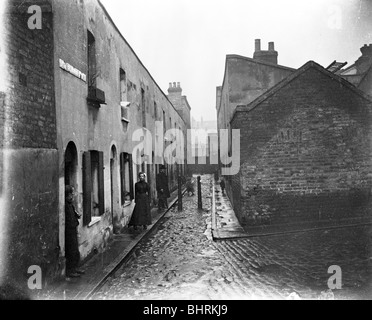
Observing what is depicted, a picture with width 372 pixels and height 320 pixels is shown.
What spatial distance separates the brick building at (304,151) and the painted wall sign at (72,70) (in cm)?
491

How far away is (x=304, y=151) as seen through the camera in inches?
397

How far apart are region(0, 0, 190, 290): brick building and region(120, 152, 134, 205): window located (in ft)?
0.12

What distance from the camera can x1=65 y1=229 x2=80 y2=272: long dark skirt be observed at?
19.4ft

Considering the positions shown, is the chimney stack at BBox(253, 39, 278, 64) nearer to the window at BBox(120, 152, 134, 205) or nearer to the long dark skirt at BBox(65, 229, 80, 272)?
the window at BBox(120, 152, 134, 205)

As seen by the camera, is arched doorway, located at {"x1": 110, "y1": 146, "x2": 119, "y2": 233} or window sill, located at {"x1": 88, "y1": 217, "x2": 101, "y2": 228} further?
arched doorway, located at {"x1": 110, "y1": 146, "x2": 119, "y2": 233}

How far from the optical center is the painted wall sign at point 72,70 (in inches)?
236

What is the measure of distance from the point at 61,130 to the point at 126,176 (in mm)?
5500

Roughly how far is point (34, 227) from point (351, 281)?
5.29m

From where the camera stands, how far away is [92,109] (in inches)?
305

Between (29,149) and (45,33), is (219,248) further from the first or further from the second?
(45,33)

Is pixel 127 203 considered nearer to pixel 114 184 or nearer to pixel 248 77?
pixel 114 184

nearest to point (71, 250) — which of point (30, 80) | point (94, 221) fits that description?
point (94, 221)

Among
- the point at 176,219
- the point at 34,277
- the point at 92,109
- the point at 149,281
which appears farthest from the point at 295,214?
the point at 34,277

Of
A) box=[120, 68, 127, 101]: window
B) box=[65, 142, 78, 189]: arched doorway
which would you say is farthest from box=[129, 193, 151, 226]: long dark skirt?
box=[120, 68, 127, 101]: window
